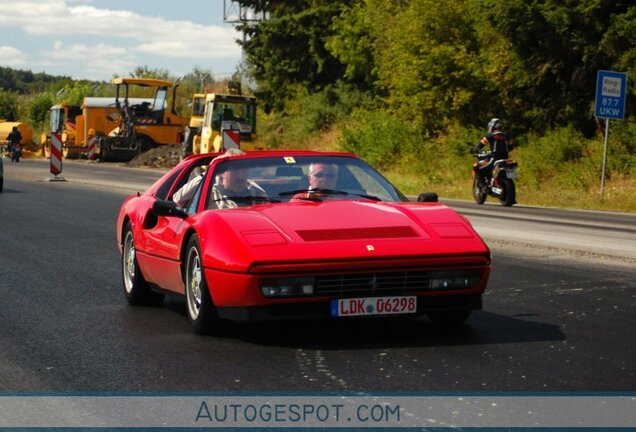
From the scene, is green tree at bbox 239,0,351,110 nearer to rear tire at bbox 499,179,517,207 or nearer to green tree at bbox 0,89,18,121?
rear tire at bbox 499,179,517,207

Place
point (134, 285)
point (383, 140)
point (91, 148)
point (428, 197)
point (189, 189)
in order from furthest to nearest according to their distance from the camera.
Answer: point (91, 148)
point (383, 140)
point (134, 285)
point (189, 189)
point (428, 197)

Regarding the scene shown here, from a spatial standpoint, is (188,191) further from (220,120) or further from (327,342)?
(220,120)

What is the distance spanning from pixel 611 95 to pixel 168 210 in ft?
73.5

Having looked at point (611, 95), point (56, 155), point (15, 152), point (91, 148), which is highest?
point (611, 95)

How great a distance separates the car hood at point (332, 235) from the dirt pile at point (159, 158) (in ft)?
159

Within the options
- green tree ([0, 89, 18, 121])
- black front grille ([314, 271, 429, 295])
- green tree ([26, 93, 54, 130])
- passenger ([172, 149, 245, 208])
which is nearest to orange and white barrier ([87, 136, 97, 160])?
passenger ([172, 149, 245, 208])

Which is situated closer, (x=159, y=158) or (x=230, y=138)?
(x=230, y=138)

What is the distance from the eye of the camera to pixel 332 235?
8648mm

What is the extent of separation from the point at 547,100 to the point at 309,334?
32650 mm

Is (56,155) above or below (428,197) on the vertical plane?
below

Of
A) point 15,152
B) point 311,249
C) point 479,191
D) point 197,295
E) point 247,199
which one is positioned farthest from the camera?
point 15,152

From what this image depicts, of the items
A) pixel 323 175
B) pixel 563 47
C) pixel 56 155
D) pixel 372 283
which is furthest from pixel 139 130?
pixel 372 283

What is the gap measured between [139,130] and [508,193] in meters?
35.5

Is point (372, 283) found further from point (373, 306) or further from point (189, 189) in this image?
point (189, 189)
